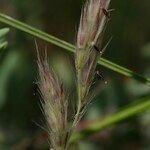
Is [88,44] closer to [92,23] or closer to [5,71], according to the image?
[92,23]

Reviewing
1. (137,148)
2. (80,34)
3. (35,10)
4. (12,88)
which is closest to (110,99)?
(137,148)

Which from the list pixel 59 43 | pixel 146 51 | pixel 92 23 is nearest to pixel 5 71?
pixel 146 51

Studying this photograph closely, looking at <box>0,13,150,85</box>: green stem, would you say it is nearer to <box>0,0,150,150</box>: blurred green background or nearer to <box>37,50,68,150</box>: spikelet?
<box>37,50,68,150</box>: spikelet

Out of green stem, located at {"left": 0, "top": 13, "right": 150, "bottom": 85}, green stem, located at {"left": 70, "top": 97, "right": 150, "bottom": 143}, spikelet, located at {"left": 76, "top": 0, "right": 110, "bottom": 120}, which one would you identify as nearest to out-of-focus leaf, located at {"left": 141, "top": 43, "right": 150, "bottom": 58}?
green stem, located at {"left": 70, "top": 97, "right": 150, "bottom": 143}

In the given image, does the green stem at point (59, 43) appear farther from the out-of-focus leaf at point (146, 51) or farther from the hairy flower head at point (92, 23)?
the out-of-focus leaf at point (146, 51)

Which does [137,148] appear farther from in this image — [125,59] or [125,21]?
[125,21]
